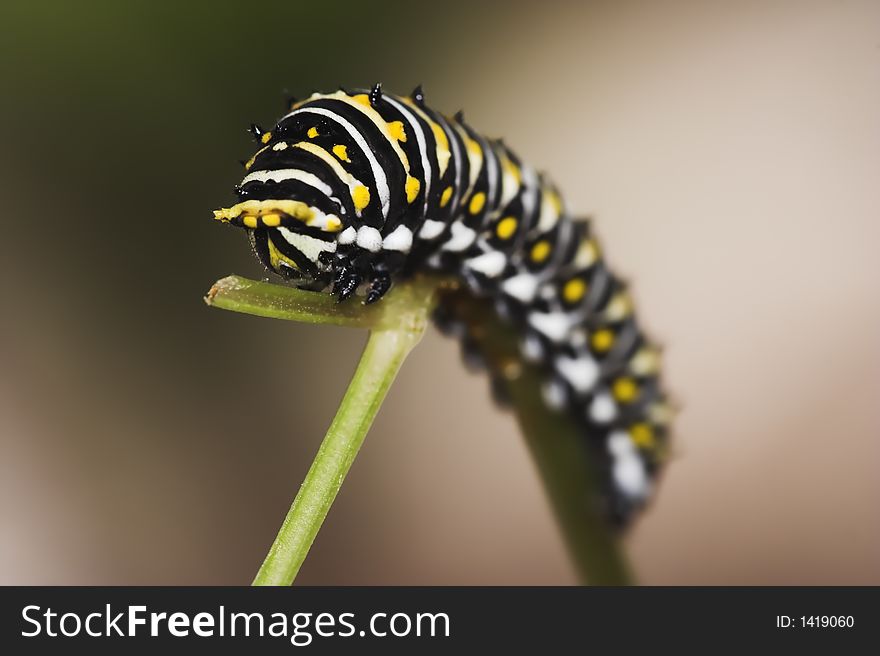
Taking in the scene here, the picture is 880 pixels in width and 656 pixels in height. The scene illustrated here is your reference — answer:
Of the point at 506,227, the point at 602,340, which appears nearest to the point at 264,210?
the point at 506,227

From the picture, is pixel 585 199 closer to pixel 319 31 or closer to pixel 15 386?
pixel 319 31

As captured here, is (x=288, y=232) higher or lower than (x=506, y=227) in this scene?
lower

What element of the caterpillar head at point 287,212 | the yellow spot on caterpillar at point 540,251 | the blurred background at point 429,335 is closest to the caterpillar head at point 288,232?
the caterpillar head at point 287,212

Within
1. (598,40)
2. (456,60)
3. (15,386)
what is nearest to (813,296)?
(598,40)

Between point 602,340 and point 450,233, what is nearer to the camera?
point 450,233

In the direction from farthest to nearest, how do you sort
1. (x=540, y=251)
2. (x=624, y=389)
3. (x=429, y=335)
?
(x=429, y=335) → (x=624, y=389) → (x=540, y=251)

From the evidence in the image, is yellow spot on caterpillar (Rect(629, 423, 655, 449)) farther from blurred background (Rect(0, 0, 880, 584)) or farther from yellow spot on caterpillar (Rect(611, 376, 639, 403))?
blurred background (Rect(0, 0, 880, 584))

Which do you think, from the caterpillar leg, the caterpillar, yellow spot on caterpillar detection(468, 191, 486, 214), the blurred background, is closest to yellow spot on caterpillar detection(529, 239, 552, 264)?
the caterpillar

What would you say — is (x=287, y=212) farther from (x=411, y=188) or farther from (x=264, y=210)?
(x=411, y=188)
